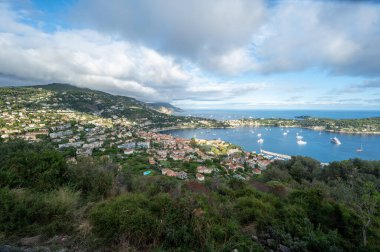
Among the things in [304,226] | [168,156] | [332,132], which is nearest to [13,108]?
[168,156]

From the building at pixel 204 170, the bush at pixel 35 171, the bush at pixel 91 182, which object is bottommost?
the building at pixel 204 170

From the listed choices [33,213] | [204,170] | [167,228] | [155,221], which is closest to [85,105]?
[204,170]

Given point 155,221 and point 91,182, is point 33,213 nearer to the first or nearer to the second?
Answer: point 91,182

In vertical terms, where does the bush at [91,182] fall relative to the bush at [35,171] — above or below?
below

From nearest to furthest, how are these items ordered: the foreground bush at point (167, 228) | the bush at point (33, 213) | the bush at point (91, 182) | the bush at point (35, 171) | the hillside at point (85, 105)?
the foreground bush at point (167, 228), the bush at point (33, 213), the bush at point (35, 171), the bush at point (91, 182), the hillside at point (85, 105)

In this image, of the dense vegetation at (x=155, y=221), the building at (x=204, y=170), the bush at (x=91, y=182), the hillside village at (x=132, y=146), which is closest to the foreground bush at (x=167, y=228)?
the dense vegetation at (x=155, y=221)

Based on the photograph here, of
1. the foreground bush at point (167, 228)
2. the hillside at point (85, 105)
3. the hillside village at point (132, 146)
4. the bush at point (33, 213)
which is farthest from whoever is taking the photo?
the hillside at point (85, 105)

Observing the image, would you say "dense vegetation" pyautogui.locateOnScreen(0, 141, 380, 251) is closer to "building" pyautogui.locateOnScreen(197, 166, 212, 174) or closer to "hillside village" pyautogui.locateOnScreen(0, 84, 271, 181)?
"hillside village" pyautogui.locateOnScreen(0, 84, 271, 181)

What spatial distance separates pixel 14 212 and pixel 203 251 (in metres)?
2.59

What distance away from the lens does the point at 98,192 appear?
396cm

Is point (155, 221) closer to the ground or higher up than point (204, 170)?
higher up

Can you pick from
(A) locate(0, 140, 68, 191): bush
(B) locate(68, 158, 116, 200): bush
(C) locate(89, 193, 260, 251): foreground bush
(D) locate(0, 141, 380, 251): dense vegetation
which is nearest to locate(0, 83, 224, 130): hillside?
(A) locate(0, 140, 68, 191): bush

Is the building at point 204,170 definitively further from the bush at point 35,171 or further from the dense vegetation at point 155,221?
the bush at point 35,171

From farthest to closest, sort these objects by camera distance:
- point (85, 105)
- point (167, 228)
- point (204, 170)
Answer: point (85, 105)
point (204, 170)
point (167, 228)
